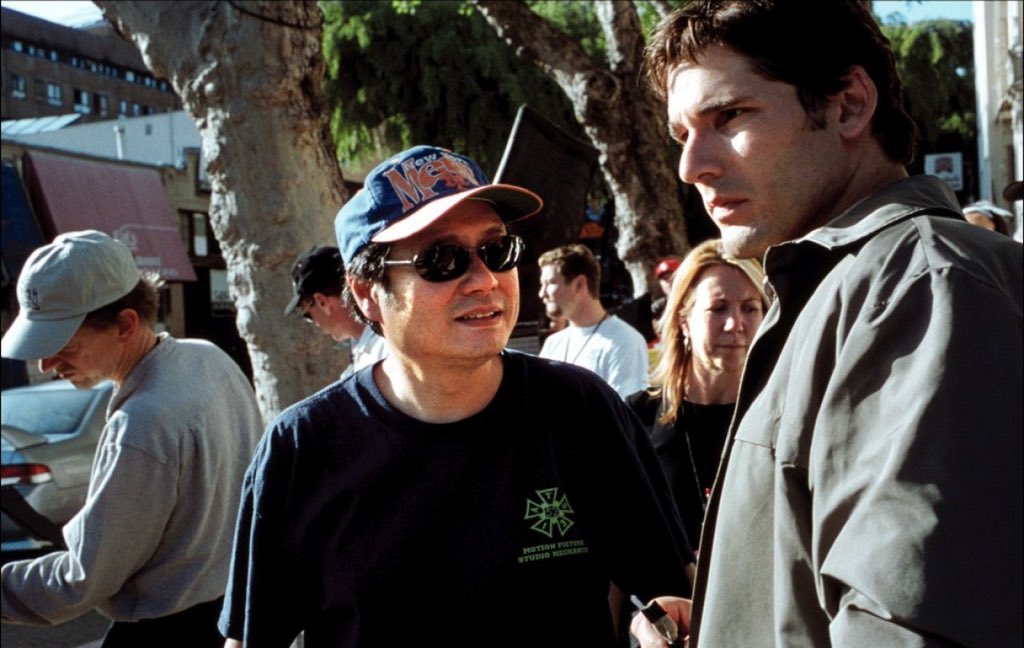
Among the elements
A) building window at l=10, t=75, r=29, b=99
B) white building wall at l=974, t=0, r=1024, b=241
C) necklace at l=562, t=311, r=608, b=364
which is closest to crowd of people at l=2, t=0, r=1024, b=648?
necklace at l=562, t=311, r=608, b=364

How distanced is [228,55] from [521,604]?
3.51m

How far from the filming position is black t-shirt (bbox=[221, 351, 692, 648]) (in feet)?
6.73

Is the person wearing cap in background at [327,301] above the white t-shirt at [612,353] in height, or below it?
above

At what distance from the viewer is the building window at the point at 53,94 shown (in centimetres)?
6419

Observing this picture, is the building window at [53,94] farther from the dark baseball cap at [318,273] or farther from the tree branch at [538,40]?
the dark baseball cap at [318,273]

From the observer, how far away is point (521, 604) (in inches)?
80.7

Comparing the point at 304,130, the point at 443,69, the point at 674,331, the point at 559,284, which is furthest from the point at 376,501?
the point at 443,69

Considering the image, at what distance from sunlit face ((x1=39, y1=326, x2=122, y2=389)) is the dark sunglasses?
121 cm

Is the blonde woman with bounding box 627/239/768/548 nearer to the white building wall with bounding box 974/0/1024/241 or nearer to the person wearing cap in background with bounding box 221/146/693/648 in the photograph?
the person wearing cap in background with bounding box 221/146/693/648

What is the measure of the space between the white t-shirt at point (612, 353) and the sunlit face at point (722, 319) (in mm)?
1596

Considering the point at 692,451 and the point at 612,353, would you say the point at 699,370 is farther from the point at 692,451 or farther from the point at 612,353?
the point at 612,353

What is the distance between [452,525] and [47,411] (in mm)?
7673

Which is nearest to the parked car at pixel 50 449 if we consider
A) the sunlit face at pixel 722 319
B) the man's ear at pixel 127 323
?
the man's ear at pixel 127 323

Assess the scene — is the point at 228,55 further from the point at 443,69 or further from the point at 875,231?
the point at 443,69
